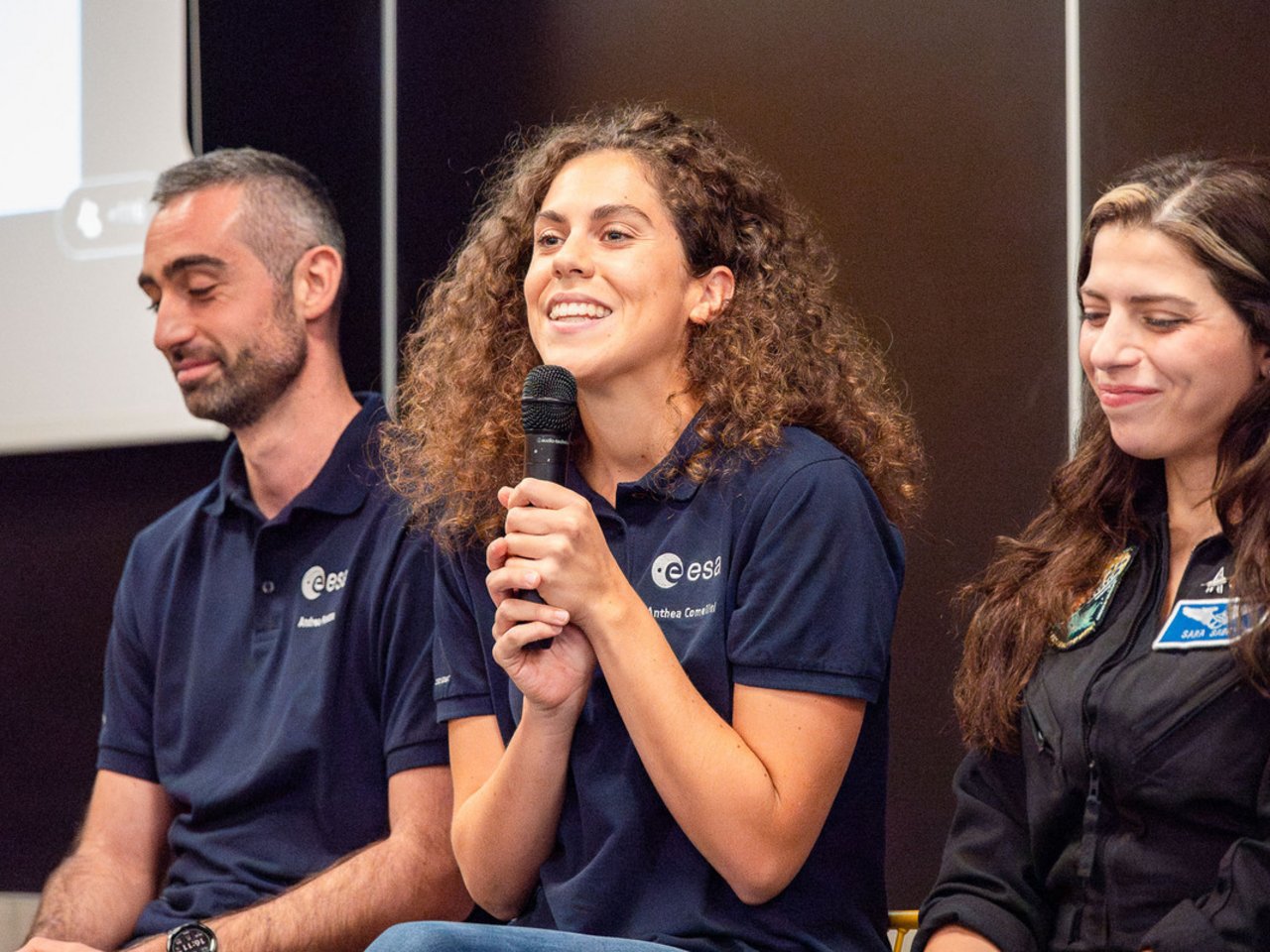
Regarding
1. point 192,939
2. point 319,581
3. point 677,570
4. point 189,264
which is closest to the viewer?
point 677,570

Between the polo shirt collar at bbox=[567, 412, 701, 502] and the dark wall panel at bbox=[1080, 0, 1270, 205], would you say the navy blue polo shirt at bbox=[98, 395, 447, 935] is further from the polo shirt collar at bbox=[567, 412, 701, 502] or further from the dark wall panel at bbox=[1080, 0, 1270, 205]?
the dark wall panel at bbox=[1080, 0, 1270, 205]

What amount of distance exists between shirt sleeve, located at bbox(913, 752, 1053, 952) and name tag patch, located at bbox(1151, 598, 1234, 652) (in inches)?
10.0

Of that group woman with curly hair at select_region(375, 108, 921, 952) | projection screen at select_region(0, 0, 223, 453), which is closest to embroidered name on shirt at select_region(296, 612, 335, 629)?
woman with curly hair at select_region(375, 108, 921, 952)

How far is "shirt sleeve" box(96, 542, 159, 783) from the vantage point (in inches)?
102

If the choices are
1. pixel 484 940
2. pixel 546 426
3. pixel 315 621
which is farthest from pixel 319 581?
pixel 484 940

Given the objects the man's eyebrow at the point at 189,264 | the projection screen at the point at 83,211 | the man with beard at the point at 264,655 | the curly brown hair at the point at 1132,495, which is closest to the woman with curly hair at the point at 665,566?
the curly brown hair at the point at 1132,495

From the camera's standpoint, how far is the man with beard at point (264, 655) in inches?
90.0

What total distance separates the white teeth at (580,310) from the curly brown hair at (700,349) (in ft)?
0.49

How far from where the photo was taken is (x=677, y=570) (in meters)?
1.94

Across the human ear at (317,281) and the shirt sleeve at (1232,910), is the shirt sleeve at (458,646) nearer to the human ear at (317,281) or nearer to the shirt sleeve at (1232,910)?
the human ear at (317,281)

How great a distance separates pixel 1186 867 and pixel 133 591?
68.3 inches

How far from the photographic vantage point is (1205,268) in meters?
1.79

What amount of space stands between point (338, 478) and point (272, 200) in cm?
55

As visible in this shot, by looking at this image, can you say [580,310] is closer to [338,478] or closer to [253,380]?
[338,478]
